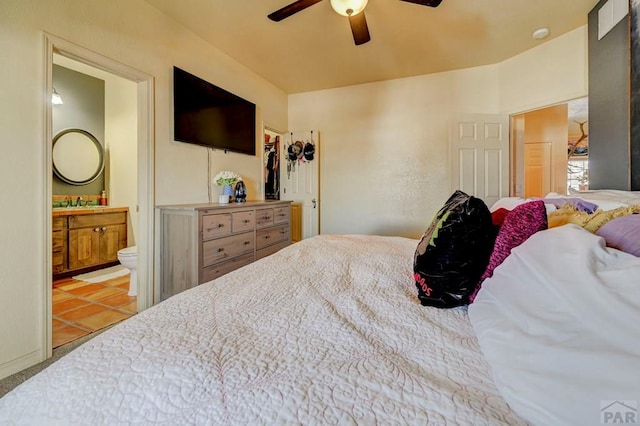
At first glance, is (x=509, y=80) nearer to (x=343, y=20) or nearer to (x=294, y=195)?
(x=343, y=20)

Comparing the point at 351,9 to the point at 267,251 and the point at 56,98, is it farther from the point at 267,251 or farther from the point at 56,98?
the point at 56,98

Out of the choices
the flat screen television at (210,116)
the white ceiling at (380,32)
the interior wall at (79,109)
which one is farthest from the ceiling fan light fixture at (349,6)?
the interior wall at (79,109)

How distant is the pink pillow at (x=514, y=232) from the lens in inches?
32.0

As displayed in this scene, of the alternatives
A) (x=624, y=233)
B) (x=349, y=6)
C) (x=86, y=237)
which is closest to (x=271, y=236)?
(x=349, y=6)

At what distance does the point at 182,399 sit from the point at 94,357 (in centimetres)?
27

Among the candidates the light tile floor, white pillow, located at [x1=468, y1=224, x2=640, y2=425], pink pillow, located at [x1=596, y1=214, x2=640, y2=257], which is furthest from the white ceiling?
the light tile floor

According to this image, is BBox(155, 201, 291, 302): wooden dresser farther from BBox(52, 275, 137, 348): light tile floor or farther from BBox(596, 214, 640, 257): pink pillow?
BBox(596, 214, 640, 257): pink pillow

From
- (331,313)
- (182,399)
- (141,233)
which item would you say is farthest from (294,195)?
(182,399)

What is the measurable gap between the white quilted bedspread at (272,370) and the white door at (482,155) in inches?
121

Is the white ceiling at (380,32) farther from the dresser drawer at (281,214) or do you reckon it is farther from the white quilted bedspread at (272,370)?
the white quilted bedspread at (272,370)

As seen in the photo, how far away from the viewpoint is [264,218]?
9.80 feet

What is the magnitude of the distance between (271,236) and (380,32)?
2.41 m

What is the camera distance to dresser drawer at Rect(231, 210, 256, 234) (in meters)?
2.54

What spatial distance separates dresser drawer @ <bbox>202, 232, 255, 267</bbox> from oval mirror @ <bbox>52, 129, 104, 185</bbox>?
2707 millimetres
